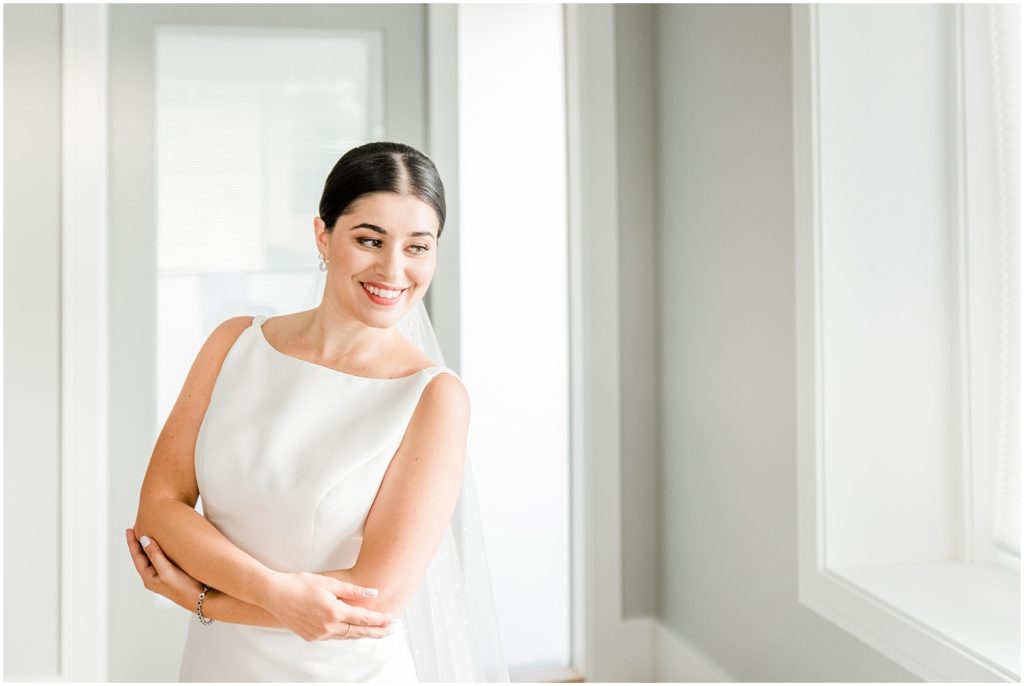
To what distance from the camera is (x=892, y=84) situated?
1.88 metres

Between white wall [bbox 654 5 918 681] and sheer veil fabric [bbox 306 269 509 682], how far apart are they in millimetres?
890

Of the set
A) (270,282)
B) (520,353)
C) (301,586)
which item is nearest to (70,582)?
(270,282)

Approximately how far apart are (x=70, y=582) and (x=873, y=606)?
2.18 m

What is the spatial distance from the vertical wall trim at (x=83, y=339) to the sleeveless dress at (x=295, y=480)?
1367 millimetres

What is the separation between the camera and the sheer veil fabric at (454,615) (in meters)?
1.39

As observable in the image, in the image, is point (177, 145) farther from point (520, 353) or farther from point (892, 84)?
point (892, 84)

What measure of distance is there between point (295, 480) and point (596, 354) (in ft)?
5.26

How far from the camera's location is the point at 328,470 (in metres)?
1.14

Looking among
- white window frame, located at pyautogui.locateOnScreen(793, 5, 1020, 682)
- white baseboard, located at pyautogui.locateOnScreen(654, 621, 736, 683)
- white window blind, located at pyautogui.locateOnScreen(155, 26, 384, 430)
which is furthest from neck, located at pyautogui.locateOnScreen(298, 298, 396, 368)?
white baseboard, located at pyautogui.locateOnScreen(654, 621, 736, 683)

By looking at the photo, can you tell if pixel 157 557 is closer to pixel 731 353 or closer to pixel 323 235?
pixel 323 235

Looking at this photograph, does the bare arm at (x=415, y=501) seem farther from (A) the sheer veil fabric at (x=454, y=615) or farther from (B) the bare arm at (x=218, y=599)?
(A) the sheer veil fabric at (x=454, y=615)

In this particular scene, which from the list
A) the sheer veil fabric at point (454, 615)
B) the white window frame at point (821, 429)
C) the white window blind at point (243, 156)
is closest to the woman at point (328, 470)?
the sheer veil fabric at point (454, 615)

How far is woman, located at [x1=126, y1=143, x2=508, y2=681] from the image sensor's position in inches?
42.5

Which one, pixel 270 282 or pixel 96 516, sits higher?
pixel 270 282
